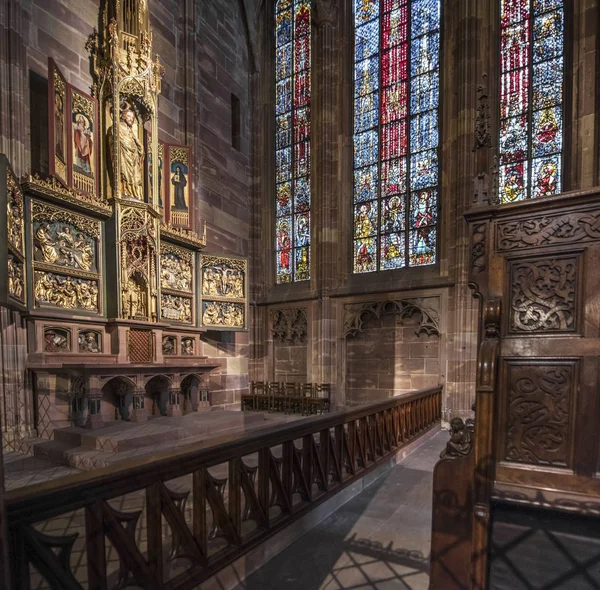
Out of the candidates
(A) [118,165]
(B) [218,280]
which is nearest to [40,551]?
(A) [118,165]

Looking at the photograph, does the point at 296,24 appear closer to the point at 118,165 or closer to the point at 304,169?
the point at 304,169

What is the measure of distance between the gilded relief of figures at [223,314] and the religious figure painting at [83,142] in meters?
2.90

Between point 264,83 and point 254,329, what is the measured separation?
23.3ft

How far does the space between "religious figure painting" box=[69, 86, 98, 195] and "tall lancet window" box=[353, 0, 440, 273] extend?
20.0 feet

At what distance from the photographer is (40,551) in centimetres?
146

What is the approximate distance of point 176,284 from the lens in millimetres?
7301

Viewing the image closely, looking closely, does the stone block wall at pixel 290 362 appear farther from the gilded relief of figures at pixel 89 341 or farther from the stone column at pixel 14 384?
the stone column at pixel 14 384

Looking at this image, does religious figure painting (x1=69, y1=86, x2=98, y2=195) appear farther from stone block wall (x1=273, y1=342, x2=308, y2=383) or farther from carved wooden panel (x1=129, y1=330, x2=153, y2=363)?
stone block wall (x1=273, y1=342, x2=308, y2=383)

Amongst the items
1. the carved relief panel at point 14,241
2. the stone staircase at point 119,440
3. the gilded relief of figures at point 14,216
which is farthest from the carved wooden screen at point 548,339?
the gilded relief of figures at point 14,216

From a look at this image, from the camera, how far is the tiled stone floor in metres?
2.33

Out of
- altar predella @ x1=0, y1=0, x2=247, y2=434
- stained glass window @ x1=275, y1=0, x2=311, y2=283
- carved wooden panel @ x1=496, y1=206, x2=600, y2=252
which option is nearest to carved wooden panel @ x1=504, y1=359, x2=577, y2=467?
carved wooden panel @ x1=496, y1=206, x2=600, y2=252

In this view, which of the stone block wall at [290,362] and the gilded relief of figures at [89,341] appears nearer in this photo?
the gilded relief of figures at [89,341]

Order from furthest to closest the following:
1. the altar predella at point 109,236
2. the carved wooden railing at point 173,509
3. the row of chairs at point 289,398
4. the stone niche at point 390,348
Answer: the row of chairs at point 289,398
the stone niche at point 390,348
the altar predella at point 109,236
the carved wooden railing at point 173,509

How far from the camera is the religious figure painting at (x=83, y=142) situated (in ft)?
19.1
